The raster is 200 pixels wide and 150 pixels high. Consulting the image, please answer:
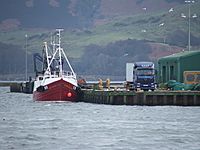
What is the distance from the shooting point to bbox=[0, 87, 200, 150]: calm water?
58.8m

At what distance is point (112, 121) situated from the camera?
78625mm

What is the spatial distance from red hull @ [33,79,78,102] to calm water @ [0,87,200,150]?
1599 cm

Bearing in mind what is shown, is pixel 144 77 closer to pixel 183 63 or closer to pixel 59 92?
pixel 59 92

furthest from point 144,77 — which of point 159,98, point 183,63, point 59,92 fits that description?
point 183,63

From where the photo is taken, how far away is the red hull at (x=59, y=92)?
374ft

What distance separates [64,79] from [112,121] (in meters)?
36.0

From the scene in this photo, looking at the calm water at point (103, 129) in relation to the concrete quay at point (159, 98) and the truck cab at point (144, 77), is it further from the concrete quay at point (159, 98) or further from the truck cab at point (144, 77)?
the truck cab at point (144, 77)

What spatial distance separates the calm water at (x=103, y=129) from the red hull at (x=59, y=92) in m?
16.0

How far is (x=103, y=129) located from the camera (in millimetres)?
69312

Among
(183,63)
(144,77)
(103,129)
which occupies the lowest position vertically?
(103,129)


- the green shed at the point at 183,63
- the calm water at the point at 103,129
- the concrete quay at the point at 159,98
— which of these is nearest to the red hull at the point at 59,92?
the concrete quay at the point at 159,98

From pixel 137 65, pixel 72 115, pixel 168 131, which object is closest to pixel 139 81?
pixel 137 65

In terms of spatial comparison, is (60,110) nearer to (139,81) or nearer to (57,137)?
(139,81)

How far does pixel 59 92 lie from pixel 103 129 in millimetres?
45412
